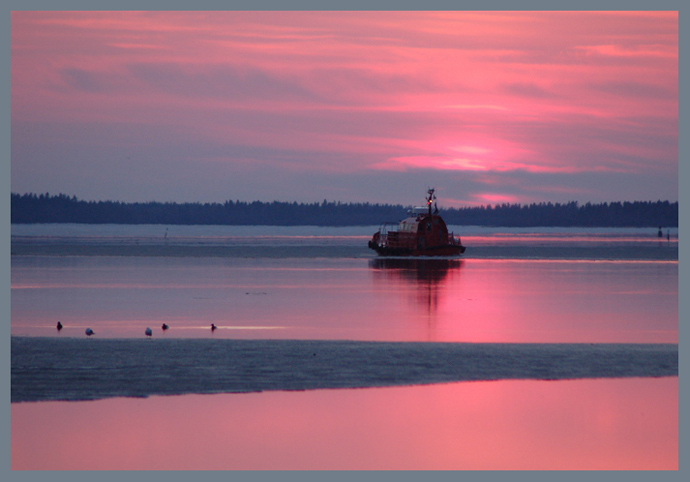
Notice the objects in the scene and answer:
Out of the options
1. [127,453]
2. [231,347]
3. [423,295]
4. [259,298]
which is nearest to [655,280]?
[423,295]

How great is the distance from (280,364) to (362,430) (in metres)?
4.06

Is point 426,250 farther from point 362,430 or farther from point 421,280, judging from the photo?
point 362,430

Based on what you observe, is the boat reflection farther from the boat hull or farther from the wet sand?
the boat hull

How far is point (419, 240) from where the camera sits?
231 ft

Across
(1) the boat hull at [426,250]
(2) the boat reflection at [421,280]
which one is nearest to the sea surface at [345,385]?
(2) the boat reflection at [421,280]

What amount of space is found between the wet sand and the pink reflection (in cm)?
70

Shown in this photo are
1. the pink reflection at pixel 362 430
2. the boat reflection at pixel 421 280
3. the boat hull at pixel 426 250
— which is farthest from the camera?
the boat hull at pixel 426 250

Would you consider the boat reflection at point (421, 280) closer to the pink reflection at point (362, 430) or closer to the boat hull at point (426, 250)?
the pink reflection at point (362, 430)

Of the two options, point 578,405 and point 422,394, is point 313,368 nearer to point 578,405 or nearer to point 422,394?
point 422,394

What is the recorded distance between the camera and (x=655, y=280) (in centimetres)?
3894

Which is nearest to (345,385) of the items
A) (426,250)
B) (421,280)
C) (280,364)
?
(280,364)

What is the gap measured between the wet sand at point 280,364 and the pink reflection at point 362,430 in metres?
0.70

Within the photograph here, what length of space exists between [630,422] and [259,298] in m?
18.1

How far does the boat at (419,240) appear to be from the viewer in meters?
69.1
